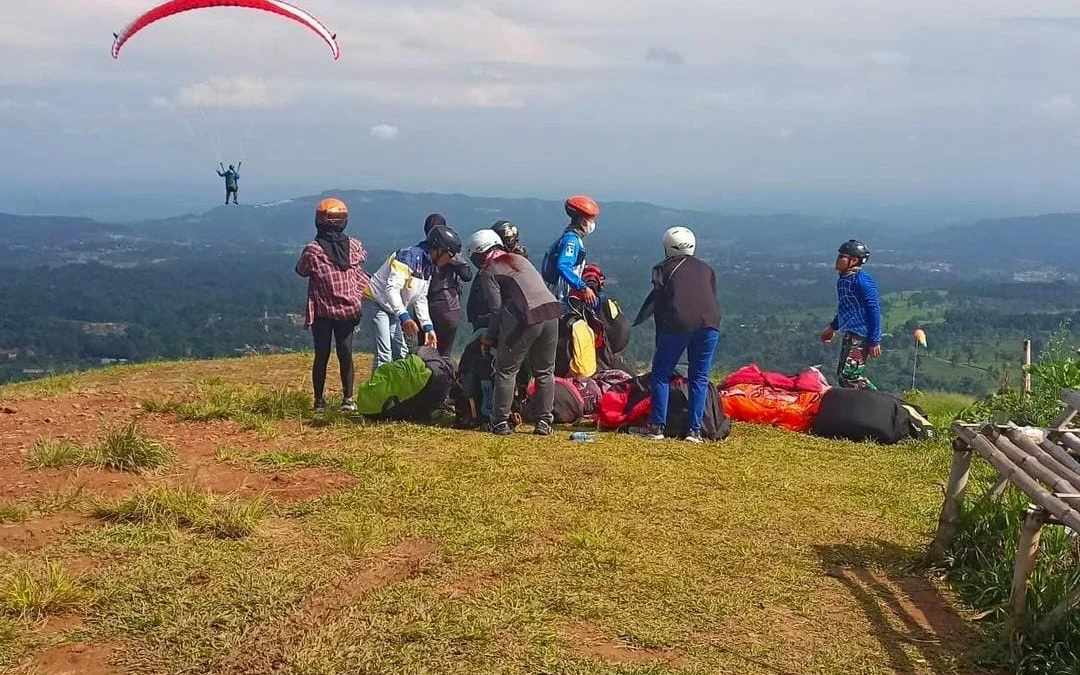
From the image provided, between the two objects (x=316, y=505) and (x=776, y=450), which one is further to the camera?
(x=776, y=450)

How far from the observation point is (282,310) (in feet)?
368

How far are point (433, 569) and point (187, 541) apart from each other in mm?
1484

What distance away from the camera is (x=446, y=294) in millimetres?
9695

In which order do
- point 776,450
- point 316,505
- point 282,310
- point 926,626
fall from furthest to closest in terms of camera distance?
point 282,310, point 776,450, point 316,505, point 926,626

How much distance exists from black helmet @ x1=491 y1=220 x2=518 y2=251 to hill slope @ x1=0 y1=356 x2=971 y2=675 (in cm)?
231

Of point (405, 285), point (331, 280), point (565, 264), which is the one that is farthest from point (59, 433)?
point (565, 264)

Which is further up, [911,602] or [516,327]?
[516,327]

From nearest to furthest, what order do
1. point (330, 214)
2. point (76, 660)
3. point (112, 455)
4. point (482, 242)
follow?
point (76, 660), point (112, 455), point (482, 242), point (330, 214)

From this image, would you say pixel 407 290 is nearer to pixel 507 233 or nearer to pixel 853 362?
pixel 507 233

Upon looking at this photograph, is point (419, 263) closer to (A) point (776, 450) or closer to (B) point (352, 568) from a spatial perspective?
(A) point (776, 450)

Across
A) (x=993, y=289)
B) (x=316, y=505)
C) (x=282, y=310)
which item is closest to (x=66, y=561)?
(x=316, y=505)

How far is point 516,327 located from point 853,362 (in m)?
4.16

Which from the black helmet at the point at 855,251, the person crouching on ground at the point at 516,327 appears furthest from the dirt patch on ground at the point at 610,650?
the black helmet at the point at 855,251

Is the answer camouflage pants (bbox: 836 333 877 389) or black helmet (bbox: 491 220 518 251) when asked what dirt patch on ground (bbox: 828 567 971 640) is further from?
black helmet (bbox: 491 220 518 251)
